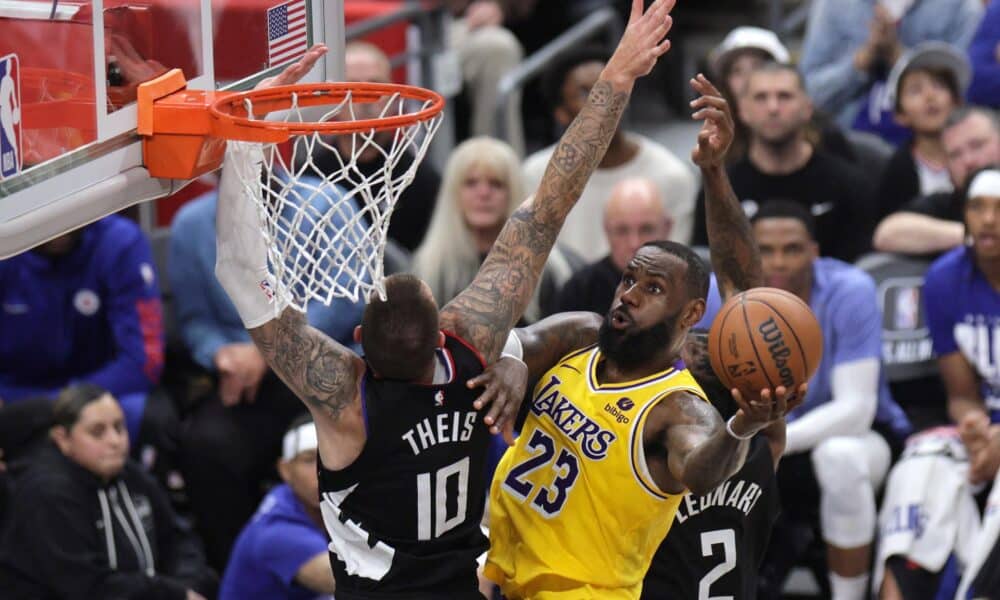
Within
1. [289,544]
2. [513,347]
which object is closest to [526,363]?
[513,347]

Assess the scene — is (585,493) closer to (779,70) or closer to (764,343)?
(764,343)

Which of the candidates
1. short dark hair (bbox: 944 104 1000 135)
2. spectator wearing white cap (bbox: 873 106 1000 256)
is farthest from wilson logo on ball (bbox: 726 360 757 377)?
short dark hair (bbox: 944 104 1000 135)

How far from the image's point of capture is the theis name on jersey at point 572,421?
15.5 feet

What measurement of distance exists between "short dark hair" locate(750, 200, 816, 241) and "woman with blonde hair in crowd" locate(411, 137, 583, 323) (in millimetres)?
914

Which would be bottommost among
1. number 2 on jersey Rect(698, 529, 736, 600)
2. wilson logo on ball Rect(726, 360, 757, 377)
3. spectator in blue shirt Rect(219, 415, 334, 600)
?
spectator in blue shirt Rect(219, 415, 334, 600)

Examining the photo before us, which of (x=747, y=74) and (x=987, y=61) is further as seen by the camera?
(x=987, y=61)

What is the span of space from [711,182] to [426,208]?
2907mm

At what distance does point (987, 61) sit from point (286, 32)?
210 inches

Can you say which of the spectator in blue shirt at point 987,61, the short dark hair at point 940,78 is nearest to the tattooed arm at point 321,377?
the short dark hair at point 940,78

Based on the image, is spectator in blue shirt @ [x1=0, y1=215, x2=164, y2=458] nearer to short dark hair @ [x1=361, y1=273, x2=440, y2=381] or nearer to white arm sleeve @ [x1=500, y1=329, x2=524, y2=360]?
white arm sleeve @ [x1=500, y1=329, x2=524, y2=360]

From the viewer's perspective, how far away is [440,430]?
4582 millimetres

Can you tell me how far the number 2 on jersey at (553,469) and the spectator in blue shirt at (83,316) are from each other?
2.92 meters

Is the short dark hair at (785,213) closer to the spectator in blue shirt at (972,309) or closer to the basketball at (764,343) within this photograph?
the spectator in blue shirt at (972,309)

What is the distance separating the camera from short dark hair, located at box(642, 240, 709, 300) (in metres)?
4.81
